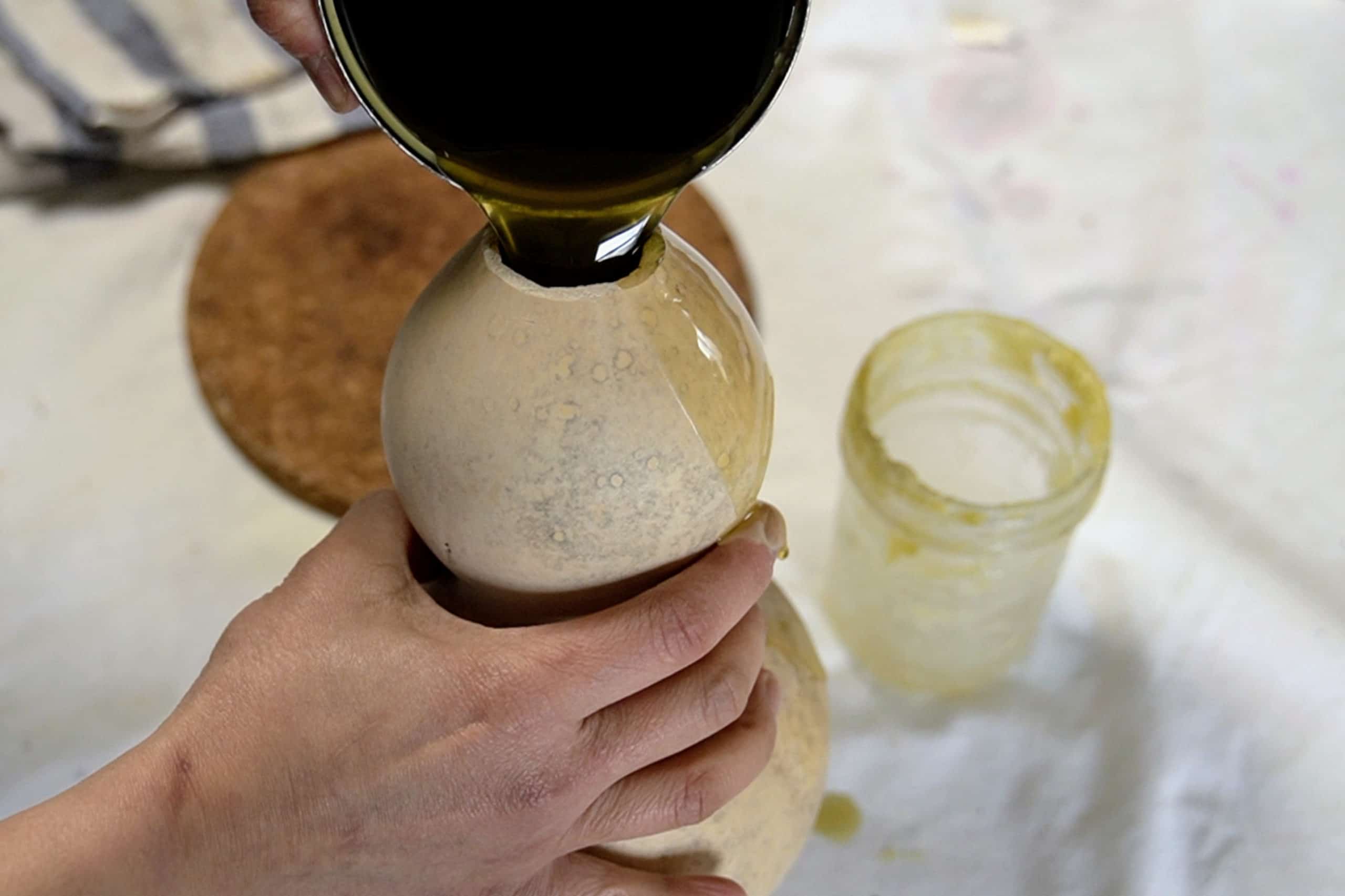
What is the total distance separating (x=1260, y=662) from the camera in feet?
2.98

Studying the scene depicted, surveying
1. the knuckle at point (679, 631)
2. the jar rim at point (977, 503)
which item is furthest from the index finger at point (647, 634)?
the jar rim at point (977, 503)

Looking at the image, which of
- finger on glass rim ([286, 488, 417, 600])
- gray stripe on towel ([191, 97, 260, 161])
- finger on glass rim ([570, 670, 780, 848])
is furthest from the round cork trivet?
finger on glass rim ([570, 670, 780, 848])

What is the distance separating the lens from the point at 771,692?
0.66 metres

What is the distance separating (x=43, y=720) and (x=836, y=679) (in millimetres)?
583

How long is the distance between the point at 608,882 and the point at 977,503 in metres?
0.37

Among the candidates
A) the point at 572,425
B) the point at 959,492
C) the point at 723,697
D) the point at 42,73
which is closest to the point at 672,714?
the point at 723,697

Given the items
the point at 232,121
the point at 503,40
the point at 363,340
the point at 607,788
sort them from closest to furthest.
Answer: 1. the point at 503,40
2. the point at 607,788
3. the point at 363,340
4. the point at 232,121

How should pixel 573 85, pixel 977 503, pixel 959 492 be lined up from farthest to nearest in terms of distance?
pixel 959 492 < pixel 977 503 < pixel 573 85

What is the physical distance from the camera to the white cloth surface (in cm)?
85

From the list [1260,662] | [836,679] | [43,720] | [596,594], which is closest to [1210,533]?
[1260,662]

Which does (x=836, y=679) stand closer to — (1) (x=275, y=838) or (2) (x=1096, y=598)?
(2) (x=1096, y=598)

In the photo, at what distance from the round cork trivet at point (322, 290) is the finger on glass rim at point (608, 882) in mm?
431

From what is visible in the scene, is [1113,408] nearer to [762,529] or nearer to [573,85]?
[762,529]

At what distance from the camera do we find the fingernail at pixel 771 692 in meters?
0.66
